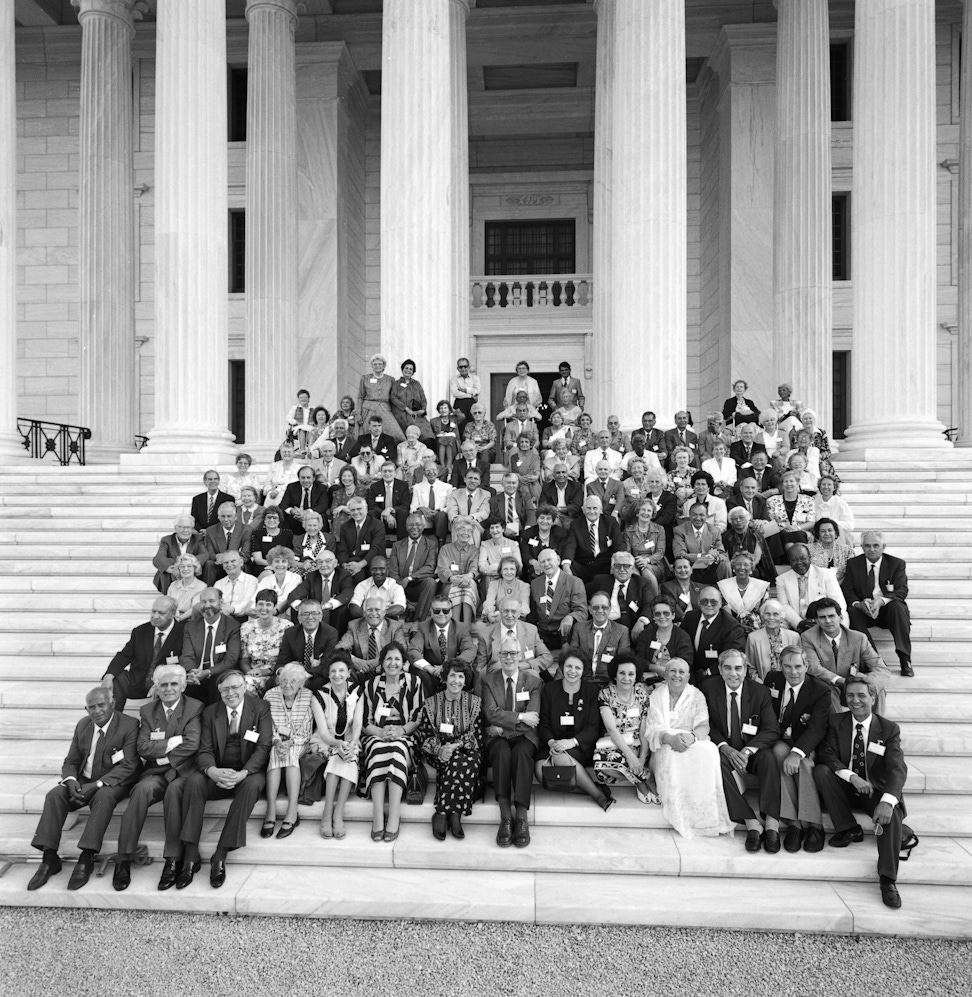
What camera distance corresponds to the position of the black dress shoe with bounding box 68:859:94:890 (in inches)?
271

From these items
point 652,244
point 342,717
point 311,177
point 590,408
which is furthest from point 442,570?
point 311,177

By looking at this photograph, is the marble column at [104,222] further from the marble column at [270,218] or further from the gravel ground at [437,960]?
the gravel ground at [437,960]

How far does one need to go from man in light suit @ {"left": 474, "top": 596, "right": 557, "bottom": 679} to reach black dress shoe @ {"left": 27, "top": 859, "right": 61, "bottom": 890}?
3808 millimetres

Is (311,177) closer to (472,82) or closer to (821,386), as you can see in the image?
(472,82)

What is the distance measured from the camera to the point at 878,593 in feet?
32.5

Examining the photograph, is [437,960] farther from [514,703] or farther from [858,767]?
[858,767]

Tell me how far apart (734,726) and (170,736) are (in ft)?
15.8

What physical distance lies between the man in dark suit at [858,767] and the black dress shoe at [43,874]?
6.10m

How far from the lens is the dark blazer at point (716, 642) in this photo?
8602 millimetres

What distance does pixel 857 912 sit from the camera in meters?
6.46

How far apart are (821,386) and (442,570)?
11.7 metres

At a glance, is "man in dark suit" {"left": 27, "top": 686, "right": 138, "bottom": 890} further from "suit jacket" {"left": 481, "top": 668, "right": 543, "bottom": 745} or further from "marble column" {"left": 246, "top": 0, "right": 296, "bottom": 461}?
"marble column" {"left": 246, "top": 0, "right": 296, "bottom": 461}

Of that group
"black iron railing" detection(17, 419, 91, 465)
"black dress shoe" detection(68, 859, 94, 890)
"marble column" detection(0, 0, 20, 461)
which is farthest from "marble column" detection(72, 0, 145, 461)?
"black dress shoe" detection(68, 859, 94, 890)

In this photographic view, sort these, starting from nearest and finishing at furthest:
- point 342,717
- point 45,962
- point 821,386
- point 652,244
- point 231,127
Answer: point 45,962
point 342,717
point 652,244
point 821,386
point 231,127
